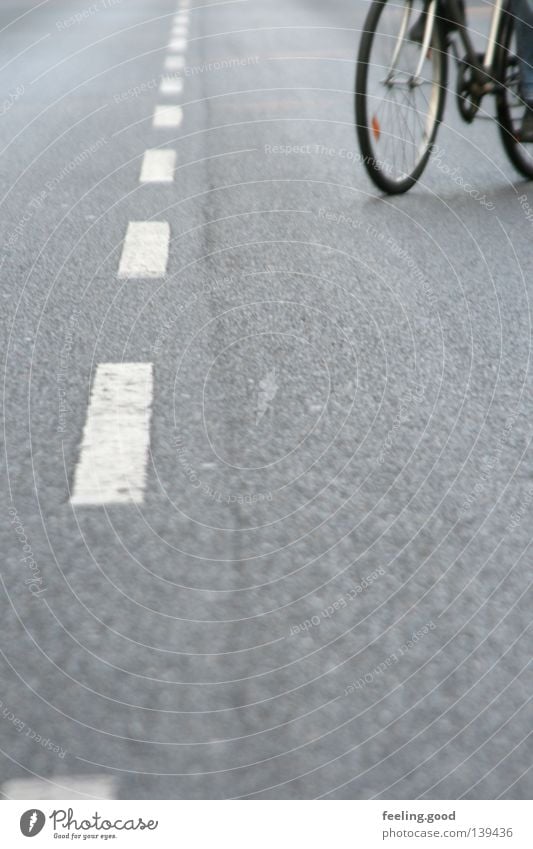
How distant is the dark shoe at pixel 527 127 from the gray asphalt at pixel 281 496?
0.19m

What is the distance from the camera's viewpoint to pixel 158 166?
230 inches

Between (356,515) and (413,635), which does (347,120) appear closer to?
(356,515)

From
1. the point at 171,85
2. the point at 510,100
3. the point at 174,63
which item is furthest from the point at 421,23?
the point at 174,63

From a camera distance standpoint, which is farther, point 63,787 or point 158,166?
point 158,166

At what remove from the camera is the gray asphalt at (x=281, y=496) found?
200 cm

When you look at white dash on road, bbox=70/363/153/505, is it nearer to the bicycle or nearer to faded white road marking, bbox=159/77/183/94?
the bicycle

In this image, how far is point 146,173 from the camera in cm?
569

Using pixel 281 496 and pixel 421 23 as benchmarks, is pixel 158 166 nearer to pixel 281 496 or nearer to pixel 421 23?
pixel 421 23

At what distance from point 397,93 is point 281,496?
270 cm

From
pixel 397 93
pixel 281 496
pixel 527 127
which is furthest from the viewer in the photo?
pixel 527 127

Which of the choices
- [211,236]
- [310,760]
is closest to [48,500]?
[310,760]

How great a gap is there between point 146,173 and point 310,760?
13.4 feet

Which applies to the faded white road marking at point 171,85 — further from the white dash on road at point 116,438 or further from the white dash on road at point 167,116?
the white dash on road at point 116,438

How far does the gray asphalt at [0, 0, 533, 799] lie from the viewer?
2.00 meters
